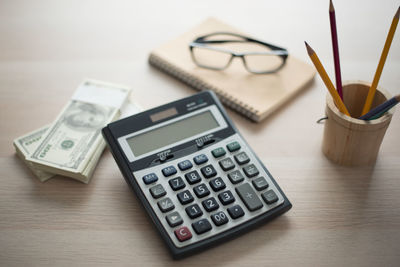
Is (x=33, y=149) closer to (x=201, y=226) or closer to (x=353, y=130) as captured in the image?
(x=201, y=226)

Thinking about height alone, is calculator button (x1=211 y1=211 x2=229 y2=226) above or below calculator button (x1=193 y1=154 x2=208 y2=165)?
below

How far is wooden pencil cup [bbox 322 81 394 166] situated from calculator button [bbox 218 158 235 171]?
0.50ft

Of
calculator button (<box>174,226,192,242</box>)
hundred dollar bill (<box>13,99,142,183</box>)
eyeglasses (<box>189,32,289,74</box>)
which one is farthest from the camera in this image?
eyeglasses (<box>189,32,289,74</box>)

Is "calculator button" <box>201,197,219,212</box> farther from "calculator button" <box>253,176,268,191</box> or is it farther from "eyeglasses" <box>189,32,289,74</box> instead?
"eyeglasses" <box>189,32,289,74</box>

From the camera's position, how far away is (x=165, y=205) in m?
0.62

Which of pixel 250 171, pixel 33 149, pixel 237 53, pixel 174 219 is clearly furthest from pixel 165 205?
pixel 237 53

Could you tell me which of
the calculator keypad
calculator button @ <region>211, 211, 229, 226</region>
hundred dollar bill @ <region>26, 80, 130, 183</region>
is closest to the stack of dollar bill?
hundred dollar bill @ <region>26, 80, 130, 183</region>

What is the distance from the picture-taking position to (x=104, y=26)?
1.01m

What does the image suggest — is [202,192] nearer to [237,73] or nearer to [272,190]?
[272,190]

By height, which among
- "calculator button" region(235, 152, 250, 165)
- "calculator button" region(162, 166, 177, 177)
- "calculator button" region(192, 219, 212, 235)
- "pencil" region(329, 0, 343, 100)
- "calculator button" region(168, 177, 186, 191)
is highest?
"pencil" region(329, 0, 343, 100)

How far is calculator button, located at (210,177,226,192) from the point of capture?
64 centimetres

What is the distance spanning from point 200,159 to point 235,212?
0.32ft

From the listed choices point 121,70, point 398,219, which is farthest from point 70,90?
point 398,219

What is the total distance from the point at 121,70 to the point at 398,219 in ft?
1.78
